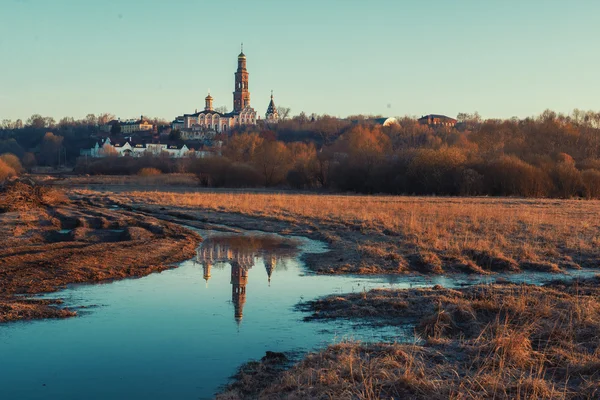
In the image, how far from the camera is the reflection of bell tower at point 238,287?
11547mm

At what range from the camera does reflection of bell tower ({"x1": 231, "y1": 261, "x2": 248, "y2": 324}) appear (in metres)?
11.5

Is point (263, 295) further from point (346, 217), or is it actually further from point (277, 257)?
point (346, 217)

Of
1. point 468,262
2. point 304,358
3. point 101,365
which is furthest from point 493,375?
point 468,262

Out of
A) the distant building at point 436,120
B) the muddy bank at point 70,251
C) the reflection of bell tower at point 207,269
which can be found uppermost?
the distant building at point 436,120

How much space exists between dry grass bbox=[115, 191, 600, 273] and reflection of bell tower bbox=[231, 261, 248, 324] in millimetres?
2243

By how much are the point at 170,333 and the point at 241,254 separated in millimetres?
9033

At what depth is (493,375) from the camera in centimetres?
712

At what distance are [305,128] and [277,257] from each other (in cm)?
14346

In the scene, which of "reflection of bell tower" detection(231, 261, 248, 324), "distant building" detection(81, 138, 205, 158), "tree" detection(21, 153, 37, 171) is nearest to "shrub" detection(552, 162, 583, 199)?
"reflection of bell tower" detection(231, 261, 248, 324)

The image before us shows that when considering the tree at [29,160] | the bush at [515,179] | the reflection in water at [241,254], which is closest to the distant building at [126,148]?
the tree at [29,160]

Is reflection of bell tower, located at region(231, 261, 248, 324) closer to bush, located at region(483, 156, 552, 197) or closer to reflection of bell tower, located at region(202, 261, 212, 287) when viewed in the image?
reflection of bell tower, located at region(202, 261, 212, 287)

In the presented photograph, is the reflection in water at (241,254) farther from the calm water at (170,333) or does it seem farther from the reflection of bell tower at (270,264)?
the calm water at (170,333)

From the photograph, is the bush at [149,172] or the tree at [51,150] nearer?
the bush at [149,172]

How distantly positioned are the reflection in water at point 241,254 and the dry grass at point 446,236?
182 centimetres
